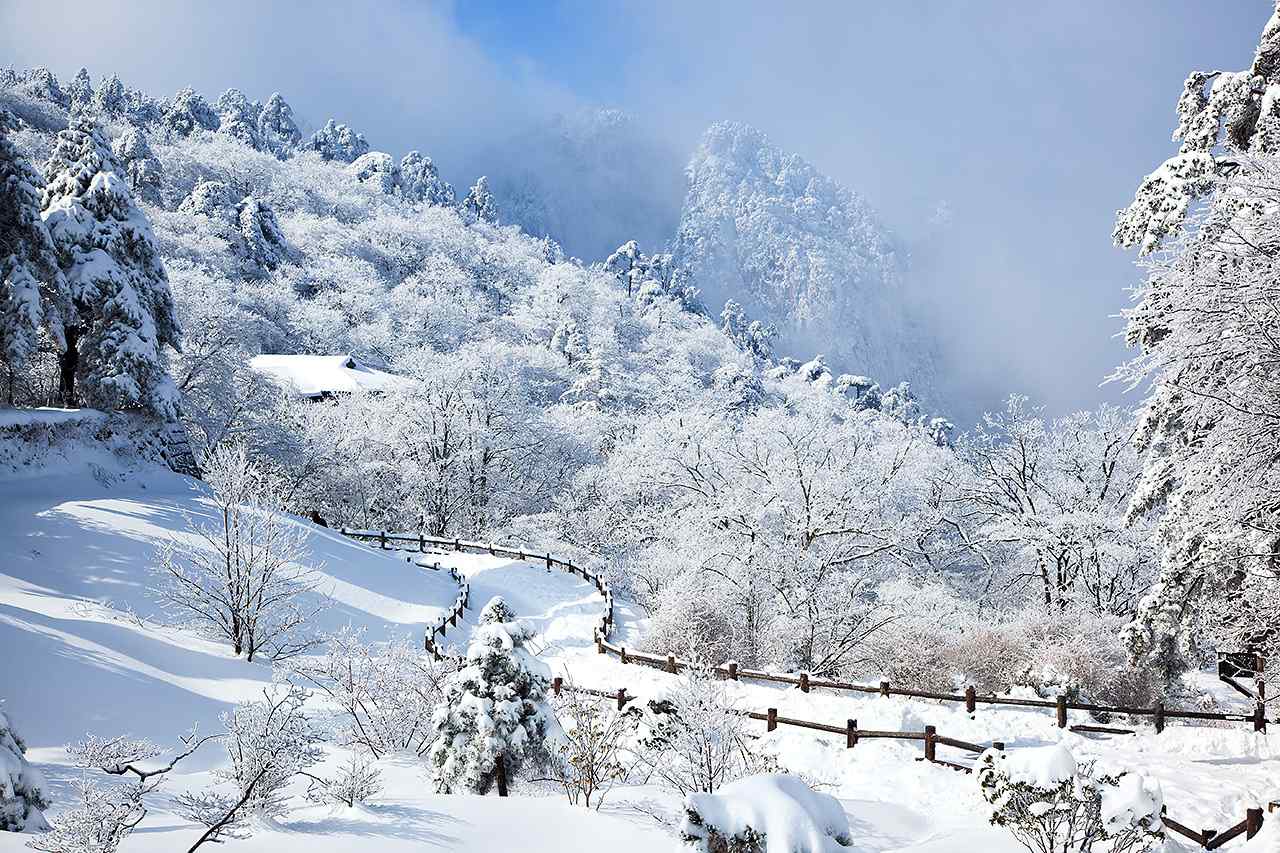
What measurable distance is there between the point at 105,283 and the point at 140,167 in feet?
224

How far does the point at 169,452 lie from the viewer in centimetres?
2581

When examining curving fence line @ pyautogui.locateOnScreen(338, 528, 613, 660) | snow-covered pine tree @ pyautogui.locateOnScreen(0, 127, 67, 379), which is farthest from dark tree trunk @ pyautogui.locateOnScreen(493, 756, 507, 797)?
snow-covered pine tree @ pyautogui.locateOnScreen(0, 127, 67, 379)

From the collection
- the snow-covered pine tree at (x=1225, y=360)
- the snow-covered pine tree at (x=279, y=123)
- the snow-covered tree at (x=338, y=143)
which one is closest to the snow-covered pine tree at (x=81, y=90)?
the snow-covered pine tree at (x=279, y=123)

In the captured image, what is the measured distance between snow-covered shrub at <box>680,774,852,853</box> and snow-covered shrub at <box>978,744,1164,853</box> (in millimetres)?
1637

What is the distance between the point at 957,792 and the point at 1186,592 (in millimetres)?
5642

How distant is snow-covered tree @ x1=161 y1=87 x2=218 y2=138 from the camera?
351 feet

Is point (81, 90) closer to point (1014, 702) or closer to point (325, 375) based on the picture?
point (325, 375)

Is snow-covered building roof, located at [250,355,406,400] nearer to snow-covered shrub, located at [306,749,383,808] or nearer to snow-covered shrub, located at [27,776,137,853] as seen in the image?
snow-covered shrub, located at [306,749,383,808]

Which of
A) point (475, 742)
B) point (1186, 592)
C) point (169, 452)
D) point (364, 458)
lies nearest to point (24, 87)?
point (364, 458)

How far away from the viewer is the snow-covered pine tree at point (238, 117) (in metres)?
116

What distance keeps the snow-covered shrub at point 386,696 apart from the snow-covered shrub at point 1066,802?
9.62 m

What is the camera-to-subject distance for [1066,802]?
625 centimetres

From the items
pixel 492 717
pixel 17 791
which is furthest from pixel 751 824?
pixel 17 791

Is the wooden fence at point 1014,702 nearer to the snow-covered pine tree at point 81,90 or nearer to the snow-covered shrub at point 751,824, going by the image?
the snow-covered shrub at point 751,824
